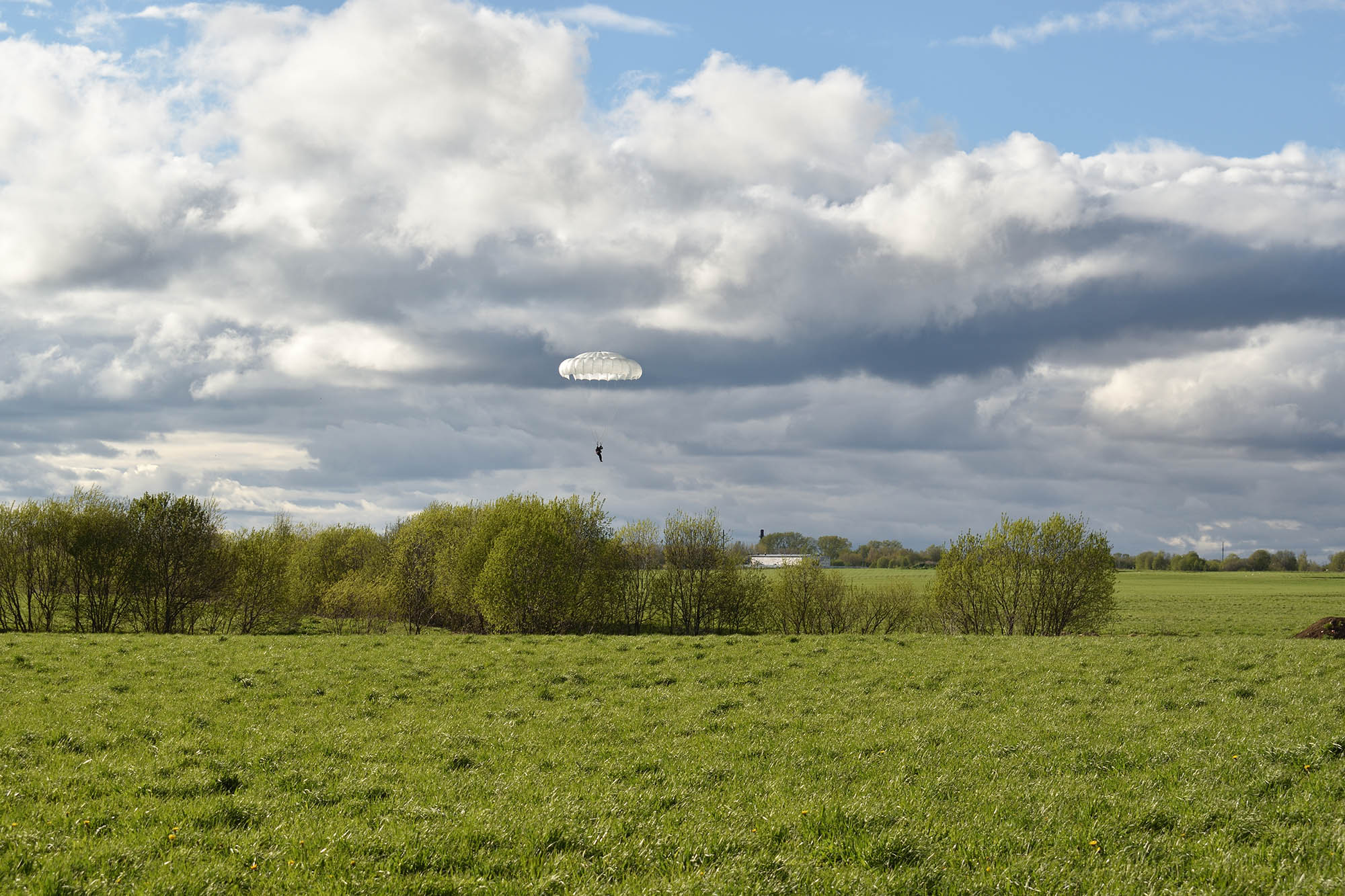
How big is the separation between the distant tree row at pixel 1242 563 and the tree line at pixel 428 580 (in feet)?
451

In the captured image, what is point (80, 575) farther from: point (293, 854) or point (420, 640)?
point (293, 854)

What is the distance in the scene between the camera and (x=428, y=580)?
58094mm

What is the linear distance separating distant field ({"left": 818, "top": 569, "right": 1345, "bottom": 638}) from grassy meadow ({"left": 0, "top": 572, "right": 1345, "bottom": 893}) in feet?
129

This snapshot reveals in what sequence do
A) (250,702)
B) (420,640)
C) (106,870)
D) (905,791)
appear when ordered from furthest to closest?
1. (420,640)
2. (250,702)
3. (905,791)
4. (106,870)

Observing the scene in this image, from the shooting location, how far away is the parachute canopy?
51844 mm

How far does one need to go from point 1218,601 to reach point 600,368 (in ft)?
281

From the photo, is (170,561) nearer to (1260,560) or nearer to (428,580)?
(428,580)

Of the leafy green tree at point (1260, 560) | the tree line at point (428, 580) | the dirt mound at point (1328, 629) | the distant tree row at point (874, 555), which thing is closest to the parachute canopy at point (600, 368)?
the tree line at point (428, 580)

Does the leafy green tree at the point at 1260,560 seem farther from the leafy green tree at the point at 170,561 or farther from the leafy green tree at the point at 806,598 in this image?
the leafy green tree at the point at 170,561

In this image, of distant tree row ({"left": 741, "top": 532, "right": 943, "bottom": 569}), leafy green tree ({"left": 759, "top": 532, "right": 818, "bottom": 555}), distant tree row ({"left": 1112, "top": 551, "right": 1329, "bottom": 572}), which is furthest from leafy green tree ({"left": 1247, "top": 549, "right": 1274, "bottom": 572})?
leafy green tree ({"left": 759, "top": 532, "right": 818, "bottom": 555})

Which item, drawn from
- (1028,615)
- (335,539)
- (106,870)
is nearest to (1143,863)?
(106,870)

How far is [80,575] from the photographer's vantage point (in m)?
48.6

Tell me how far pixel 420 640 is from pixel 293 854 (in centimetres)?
2172

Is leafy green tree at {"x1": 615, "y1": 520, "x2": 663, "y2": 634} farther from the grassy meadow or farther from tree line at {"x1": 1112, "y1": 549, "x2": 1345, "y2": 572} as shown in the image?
tree line at {"x1": 1112, "y1": 549, "x2": 1345, "y2": 572}
